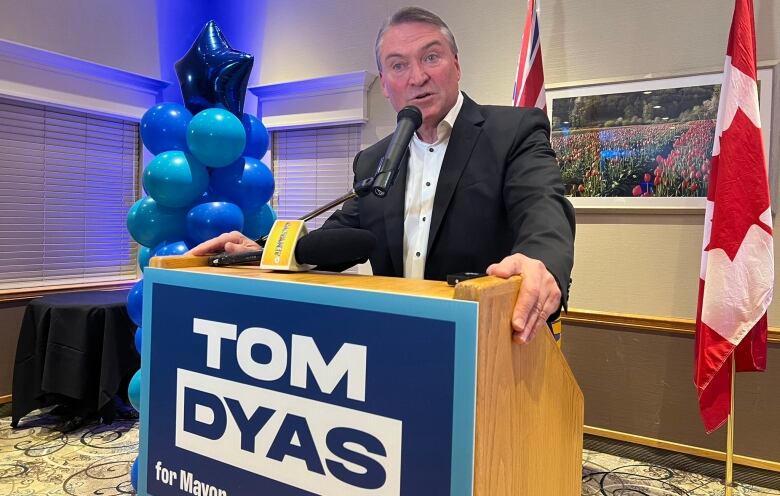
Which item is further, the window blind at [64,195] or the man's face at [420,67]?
the window blind at [64,195]

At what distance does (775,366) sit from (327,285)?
2913 millimetres

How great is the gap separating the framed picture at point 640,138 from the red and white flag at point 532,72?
34 centimetres

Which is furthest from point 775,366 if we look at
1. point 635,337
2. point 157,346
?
point 157,346

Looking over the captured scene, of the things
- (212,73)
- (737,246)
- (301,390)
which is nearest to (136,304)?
(212,73)

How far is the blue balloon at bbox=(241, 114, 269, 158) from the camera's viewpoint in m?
2.89

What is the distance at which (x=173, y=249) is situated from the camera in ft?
8.43

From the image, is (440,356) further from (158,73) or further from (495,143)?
(158,73)

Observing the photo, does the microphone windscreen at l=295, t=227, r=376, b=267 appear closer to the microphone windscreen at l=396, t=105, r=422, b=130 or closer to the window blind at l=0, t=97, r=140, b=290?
the microphone windscreen at l=396, t=105, r=422, b=130

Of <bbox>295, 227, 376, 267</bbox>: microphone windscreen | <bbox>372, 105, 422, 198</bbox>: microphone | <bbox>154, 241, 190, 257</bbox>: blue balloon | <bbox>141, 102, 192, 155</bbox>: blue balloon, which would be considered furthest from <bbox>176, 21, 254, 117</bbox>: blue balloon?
<bbox>295, 227, 376, 267</bbox>: microphone windscreen

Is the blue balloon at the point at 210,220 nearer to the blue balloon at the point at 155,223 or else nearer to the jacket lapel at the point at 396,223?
the blue balloon at the point at 155,223

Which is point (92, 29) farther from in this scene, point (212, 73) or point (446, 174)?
point (446, 174)

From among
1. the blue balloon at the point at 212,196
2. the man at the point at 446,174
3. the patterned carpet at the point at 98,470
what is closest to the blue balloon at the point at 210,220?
the blue balloon at the point at 212,196

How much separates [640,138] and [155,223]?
2568mm

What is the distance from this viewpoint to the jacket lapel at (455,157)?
1107mm
